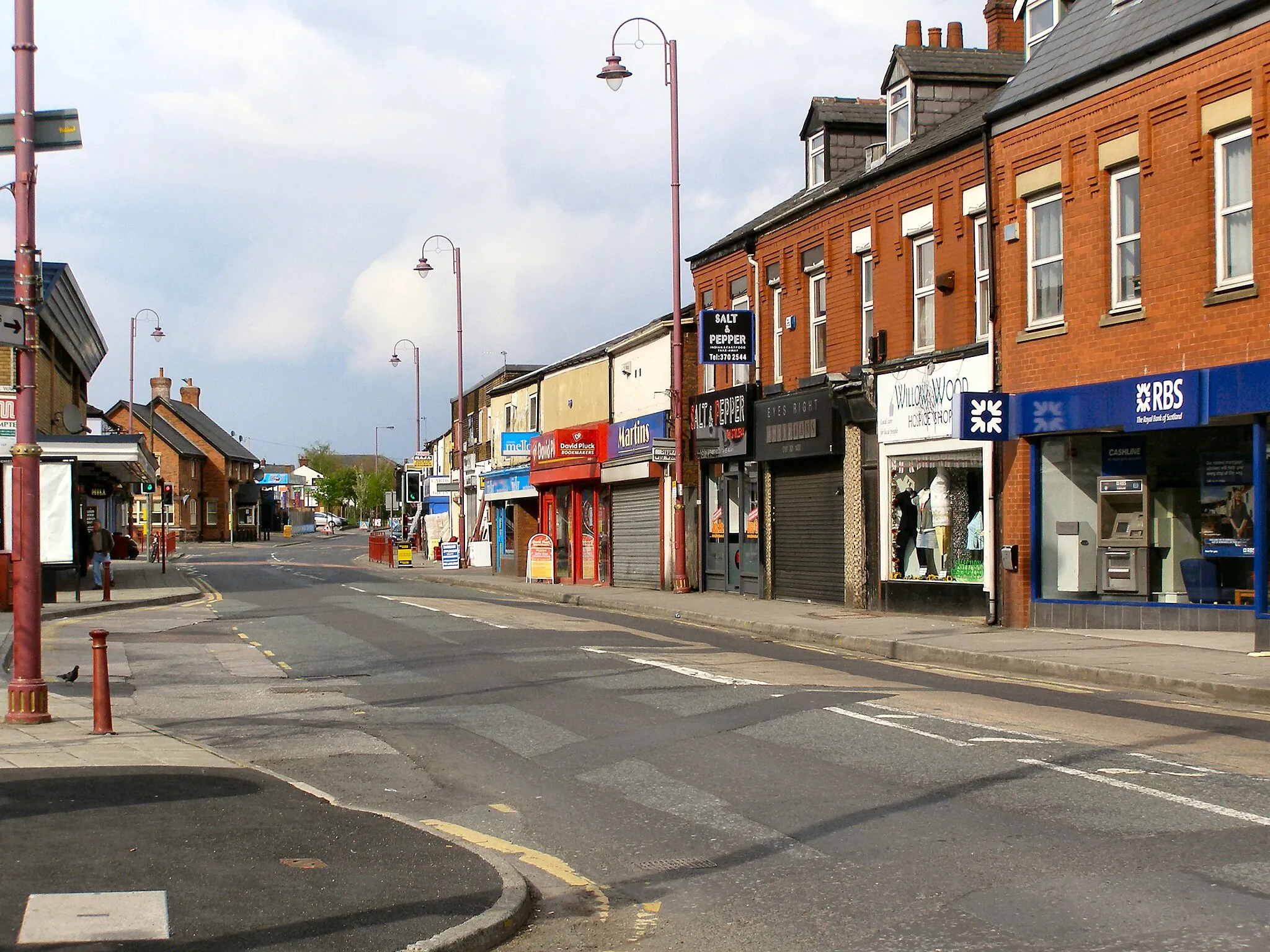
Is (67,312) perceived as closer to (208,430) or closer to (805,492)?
(805,492)

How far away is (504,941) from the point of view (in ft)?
19.2

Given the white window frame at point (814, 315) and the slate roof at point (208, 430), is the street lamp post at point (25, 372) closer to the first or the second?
the white window frame at point (814, 315)

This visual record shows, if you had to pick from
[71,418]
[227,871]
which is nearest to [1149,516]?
[227,871]

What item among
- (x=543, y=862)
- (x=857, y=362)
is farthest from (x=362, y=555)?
Answer: (x=543, y=862)

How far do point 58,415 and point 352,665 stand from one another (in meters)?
24.3

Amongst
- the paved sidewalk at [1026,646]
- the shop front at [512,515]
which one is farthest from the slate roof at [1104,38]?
the shop front at [512,515]

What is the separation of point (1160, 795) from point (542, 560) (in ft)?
102

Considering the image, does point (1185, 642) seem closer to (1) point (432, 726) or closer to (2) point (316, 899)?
(1) point (432, 726)

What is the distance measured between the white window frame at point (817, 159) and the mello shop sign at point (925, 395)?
6476 millimetres

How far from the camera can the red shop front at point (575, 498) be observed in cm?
3862

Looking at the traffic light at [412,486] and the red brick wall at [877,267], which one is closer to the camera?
the red brick wall at [877,267]

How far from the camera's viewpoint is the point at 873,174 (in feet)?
79.9

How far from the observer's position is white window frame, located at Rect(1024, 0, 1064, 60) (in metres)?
22.2

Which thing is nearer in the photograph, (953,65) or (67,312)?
(953,65)
